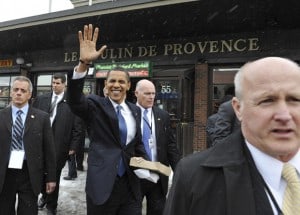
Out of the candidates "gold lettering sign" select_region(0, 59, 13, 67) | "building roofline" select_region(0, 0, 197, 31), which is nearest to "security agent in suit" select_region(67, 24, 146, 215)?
"building roofline" select_region(0, 0, 197, 31)

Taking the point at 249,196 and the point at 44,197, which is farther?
the point at 44,197

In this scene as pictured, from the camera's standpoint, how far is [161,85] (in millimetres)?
12188

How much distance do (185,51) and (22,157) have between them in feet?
29.4

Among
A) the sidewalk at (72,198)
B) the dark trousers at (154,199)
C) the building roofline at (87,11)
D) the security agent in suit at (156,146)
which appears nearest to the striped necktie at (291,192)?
the security agent in suit at (156,146)

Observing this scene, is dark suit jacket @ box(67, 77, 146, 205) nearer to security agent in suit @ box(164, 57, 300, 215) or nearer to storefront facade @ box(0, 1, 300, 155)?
security agent in suit @ box(164, 57, 300, 215)

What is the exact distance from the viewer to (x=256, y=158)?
5.47 feet

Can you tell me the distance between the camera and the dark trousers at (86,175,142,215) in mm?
3506

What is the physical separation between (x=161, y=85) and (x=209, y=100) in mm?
1556

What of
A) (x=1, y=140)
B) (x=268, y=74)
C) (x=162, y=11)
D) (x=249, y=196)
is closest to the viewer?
(x=249, y=196)

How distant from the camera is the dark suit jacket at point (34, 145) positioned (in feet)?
13.9

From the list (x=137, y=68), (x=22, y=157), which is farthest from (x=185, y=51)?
(x=22, y=157)

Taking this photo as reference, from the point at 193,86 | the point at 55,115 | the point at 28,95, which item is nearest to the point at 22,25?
the point at 193,86

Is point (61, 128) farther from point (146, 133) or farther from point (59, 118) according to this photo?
point (146, 133)

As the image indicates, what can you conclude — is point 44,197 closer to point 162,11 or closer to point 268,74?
point 268,74
